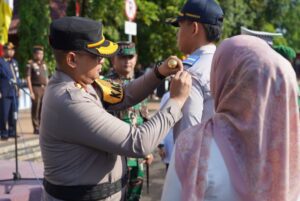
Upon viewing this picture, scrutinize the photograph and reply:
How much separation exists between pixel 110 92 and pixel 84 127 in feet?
1.94

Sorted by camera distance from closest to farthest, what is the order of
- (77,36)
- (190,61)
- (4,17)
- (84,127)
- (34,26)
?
(84,127)
(77,36)
(190,61)
(4,17)
(34,26)

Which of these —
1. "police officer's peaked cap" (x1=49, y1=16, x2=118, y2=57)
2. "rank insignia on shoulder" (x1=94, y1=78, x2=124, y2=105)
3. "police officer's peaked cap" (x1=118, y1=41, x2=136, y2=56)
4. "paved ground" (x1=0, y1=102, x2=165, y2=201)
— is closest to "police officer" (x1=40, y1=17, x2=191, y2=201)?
"police officer's peaked cap" (x1=49, y1=16, x2=118, y2=57)

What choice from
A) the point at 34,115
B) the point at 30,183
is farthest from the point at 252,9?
the point at 30,183

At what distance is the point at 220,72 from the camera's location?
1.68 m

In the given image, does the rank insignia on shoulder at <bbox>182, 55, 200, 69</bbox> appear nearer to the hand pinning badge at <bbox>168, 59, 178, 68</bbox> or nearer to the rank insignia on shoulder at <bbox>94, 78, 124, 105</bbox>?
the hand pinning badge at <bbox>168, 59, 178, 68</bbox>

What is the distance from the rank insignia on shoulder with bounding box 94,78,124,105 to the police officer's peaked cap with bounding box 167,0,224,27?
21.1 inches

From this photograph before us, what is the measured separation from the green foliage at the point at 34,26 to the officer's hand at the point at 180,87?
11003mm

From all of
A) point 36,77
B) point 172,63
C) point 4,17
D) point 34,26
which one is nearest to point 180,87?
point 172,63

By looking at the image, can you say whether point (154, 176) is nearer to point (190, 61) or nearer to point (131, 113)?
point (131, 113)

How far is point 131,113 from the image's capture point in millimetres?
4270

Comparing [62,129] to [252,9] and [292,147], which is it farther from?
[252,9]

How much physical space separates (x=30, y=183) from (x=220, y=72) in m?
2.71

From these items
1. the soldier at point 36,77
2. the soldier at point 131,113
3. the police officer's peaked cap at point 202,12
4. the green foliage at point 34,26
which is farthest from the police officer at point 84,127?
the green foliage at point 34,26

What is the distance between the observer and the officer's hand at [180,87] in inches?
83.6
